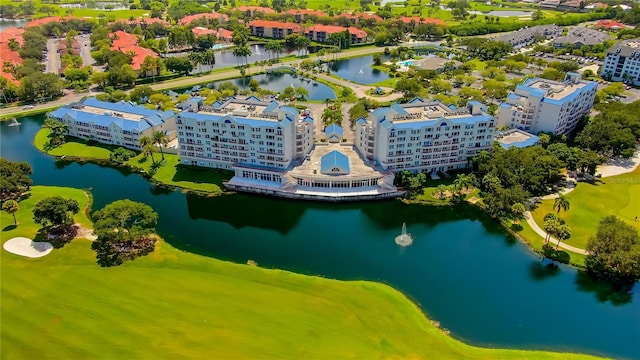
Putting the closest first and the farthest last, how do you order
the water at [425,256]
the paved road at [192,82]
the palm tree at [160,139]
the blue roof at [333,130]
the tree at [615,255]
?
the water at [425,256] < the tree at [615,255] < the palm tree at [160,139] < the blue roof at [333,130] < the paved road at [192,82]

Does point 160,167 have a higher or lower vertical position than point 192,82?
lower

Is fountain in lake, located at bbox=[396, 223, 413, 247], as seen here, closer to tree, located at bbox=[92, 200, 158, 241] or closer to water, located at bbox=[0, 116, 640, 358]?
water, located at bbox=[0, 116, 640, 358]

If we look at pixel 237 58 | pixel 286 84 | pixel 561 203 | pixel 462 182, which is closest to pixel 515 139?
pixel 462 182

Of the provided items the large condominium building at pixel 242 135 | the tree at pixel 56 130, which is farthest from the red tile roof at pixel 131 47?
the large condominium building at pixel 242 135

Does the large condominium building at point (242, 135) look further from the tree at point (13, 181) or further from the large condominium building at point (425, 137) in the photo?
the tree at point (13, 181)

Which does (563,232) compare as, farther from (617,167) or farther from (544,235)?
(617,167)

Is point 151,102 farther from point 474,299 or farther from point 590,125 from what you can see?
point 590,125

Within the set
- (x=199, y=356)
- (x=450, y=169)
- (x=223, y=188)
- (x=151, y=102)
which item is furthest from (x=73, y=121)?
(x=450, y=169)
